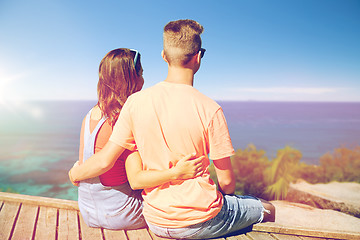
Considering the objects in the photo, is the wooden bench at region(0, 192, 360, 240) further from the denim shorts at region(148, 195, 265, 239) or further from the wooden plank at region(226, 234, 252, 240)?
the denim shorts at region(148, 195, 265, 239)

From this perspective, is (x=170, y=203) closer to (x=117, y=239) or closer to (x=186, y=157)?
(x=186, y=157)

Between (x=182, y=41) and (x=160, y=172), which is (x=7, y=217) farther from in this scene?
(x=182, y=41)

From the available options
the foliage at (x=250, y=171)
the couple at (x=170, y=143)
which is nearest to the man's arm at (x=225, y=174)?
the couple at (x=170, y=143)

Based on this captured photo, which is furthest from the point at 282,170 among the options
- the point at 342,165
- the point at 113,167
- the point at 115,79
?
the point at 115,79

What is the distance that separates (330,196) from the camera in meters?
8.27

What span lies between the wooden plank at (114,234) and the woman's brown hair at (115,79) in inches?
41.1

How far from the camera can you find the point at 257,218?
2.44m

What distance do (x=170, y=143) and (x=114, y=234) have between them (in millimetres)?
1211

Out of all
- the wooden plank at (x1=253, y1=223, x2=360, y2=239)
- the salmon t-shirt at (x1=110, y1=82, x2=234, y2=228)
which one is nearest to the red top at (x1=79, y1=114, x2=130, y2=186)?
the salmon t-shirt at (x1=110, y1=82, x2=234, y2=228)

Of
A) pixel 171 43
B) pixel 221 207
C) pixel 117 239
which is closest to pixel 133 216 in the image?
pixel 117 239

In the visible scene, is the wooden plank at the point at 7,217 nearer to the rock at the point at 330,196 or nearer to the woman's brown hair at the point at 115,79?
the woman's brown hair at the point at 115,79

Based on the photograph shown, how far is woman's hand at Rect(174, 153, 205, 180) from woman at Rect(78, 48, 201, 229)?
1.69 feet

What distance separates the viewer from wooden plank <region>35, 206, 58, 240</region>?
2.44m

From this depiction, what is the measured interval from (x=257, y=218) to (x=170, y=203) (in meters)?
1.02
